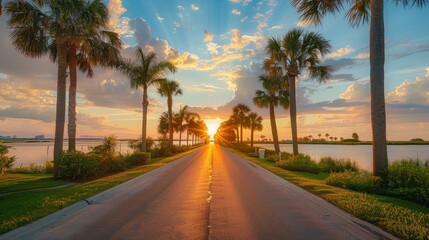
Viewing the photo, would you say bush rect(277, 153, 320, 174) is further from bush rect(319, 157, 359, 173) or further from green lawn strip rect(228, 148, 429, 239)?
green lawn strip rect(228, 148, 429, 239)

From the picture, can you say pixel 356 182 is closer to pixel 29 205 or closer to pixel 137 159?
pixel 29 205

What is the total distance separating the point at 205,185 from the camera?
43.4 ft

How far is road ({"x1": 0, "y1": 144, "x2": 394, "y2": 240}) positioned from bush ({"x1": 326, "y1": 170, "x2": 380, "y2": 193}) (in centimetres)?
239

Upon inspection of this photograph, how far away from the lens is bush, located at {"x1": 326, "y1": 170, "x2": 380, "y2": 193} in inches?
462

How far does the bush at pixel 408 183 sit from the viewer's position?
966 centimetres

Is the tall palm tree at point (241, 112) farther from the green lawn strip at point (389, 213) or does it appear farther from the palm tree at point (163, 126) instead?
the green lawn strip at point (389, 213)

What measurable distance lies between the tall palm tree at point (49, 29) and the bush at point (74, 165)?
47 cm

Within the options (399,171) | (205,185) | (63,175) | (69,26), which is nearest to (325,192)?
(399,171)

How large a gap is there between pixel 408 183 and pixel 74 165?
14940 millimetres

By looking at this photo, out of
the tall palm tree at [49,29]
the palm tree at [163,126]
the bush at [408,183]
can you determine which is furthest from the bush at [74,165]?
the palm tree at [163,126]

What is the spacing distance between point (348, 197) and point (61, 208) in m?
8.48

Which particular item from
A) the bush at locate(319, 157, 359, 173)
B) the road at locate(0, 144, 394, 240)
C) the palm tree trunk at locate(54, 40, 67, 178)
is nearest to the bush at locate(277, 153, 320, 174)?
the bush at locate(319, 157, 359, 173)

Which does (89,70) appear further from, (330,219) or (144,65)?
(330,219)

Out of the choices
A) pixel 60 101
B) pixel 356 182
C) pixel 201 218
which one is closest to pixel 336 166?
pixel 356 182
